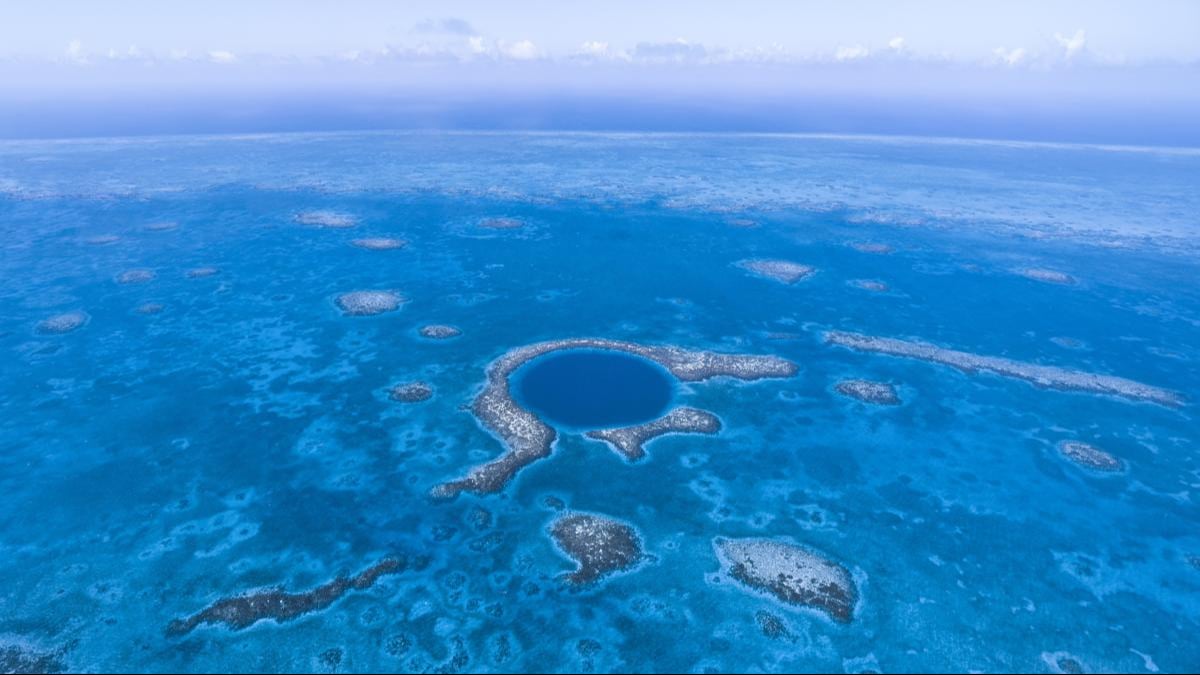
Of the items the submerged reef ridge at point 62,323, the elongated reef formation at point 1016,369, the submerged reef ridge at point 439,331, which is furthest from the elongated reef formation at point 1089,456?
the submerged reef ridge at point 62,323

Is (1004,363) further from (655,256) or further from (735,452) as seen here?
(655,256)

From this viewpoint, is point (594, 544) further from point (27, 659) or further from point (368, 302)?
point (368, 302)

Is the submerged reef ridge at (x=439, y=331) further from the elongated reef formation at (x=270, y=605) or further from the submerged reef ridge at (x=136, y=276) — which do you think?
the submerged reef ridge at (x=136, y=276)

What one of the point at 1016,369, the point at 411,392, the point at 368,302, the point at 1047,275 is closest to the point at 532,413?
the point at 411,392

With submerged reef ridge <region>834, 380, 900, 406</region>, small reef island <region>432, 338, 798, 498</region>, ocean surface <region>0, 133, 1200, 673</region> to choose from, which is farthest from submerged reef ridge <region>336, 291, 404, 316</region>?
submerged reef ridge <region>834, 380, 900, 406</region>

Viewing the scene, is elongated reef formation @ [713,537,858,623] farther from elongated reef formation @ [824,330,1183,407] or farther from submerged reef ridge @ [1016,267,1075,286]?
submerged reef ridge @ [1016,267,1075,286]

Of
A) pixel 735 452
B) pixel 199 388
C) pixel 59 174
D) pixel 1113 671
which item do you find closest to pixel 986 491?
pixel 1113 671
